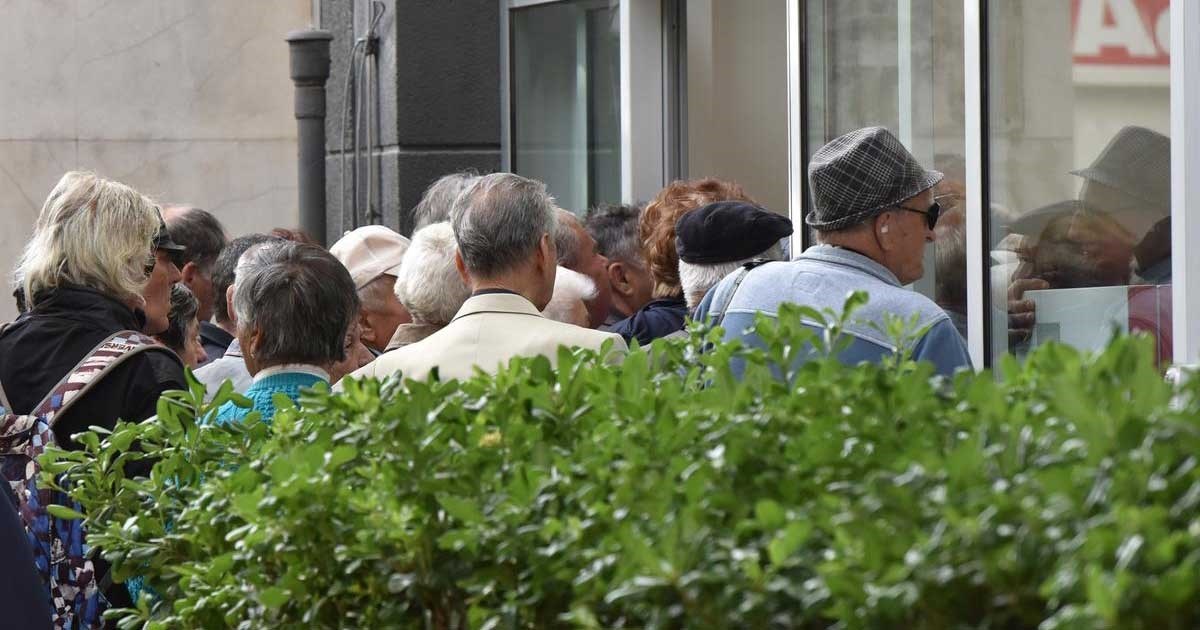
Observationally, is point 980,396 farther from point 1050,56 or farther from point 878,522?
point 1050,56

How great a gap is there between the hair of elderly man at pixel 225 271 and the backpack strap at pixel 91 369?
119cm

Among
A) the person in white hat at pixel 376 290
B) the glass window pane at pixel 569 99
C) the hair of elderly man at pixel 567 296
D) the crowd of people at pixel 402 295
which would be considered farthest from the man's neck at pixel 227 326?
the glass window pane at pixel 569 99

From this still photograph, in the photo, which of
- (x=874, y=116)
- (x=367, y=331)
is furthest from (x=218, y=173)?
(x=367, y=331)

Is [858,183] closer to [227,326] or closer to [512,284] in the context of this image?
[512,284]

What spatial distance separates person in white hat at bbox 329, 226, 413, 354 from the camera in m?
5.39

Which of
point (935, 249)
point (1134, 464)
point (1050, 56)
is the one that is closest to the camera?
point (1134, 464)

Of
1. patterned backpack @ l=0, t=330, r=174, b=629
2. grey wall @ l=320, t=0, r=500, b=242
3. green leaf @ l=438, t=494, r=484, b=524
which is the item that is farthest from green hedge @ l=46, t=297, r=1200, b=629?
grey wall @ l=320, t=0, r=500, b=242

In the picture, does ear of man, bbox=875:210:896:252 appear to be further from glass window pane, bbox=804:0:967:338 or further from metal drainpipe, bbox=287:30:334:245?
metal drainpipe, bbox=287:30:334:245

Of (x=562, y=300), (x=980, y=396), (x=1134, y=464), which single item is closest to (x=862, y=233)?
(x=562, y=300)

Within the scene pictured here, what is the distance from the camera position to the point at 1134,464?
1.39 m

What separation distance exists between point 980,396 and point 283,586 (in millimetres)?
947

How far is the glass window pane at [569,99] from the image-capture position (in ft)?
28.0

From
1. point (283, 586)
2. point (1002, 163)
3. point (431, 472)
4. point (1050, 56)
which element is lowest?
point (283, 586)

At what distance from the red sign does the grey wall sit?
3.96 metres
